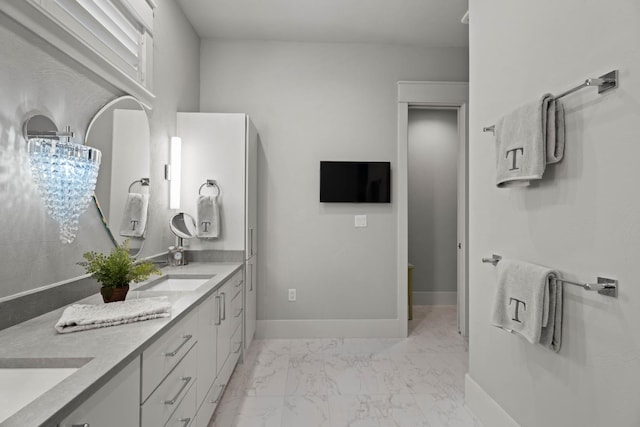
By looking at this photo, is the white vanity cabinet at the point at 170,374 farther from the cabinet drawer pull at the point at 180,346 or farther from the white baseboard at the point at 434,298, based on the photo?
the white baseboard at the point at 434,298

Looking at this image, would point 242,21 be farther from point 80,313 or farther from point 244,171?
point 80,313

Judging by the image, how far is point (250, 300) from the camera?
3152mm

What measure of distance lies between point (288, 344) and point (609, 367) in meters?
2.59

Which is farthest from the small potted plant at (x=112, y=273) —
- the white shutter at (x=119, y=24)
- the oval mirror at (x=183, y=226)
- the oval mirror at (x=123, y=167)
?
the oval mirror at (x=183, y=226)

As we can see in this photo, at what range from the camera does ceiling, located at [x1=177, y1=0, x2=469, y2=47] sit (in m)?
2.94

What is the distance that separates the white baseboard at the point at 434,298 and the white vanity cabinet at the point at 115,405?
4074 millimetres

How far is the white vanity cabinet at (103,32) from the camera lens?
1.38m

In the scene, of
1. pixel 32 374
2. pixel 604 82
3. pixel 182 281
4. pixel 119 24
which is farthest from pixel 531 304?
pixel 119 24

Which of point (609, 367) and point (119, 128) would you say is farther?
point (119, 128)

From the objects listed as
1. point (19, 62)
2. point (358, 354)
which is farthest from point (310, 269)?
point (19, 62)

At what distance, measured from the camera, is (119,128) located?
6.52ft

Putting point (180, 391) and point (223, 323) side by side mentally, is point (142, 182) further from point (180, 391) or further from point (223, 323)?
point (180, 391)

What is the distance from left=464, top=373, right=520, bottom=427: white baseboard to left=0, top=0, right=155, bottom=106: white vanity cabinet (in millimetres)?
2691

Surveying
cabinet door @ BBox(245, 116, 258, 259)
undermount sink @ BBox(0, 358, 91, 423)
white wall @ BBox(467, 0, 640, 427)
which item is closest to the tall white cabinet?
cabinet door @ BBox(245, 116, 258, 259)
